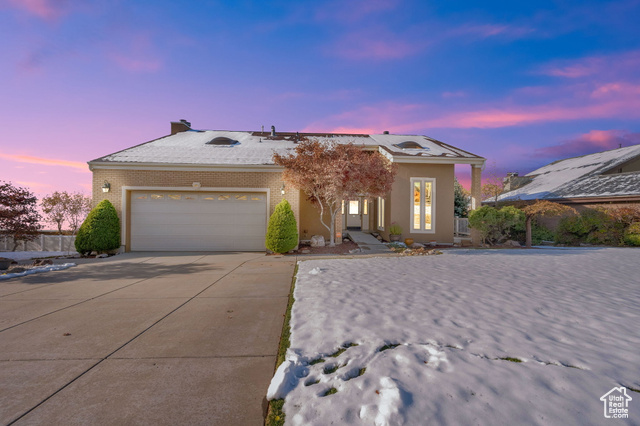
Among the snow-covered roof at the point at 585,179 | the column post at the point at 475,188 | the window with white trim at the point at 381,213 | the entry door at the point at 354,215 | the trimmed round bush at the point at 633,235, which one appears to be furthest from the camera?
the entry door at the point at 354,215

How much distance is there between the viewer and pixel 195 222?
1173 centimetres

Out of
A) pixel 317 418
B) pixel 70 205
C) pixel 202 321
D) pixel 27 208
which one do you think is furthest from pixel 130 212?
pixel 317 418

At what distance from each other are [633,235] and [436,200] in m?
7.68

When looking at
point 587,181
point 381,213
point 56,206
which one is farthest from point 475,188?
point 56,206

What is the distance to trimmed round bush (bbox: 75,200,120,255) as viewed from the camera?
34.4ft

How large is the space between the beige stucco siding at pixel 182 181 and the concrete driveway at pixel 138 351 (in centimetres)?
597

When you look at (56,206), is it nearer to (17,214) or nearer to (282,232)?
(17,214)

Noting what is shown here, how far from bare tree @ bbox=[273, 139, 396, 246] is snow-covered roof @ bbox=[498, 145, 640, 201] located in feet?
36.7

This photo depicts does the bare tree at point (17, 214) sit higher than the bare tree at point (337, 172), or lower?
lower

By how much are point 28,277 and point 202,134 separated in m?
11.4

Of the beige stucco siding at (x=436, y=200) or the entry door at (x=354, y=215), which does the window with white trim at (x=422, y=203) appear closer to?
the beige stucco siding at (x=436, y=200)

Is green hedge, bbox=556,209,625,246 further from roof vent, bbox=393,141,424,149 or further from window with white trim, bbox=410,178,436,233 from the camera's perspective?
roof vent, bbox=393,141,424,149

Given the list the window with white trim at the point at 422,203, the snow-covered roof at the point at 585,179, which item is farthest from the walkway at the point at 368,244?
the snow-covered roof at the point at 585,179

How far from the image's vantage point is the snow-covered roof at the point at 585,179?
46.9 ft
